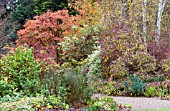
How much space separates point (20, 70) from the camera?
648 centimetres

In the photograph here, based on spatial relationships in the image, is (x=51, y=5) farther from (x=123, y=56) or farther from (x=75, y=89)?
(x=75, y=89)

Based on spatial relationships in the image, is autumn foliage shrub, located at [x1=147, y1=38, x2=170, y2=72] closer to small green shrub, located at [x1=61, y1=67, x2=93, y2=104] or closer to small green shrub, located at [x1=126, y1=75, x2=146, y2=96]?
small green shrub, located at [x1=126, y1=75, x2=146, y2=96]

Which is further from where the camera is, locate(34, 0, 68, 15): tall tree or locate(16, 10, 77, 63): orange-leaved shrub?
locate(34, 0, 68, 15): tall tree

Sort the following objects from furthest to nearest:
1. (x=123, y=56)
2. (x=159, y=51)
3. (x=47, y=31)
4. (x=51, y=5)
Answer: (x=51, y=5) < (x=47, y=31) < (x=159, y=51) < (x=123, y=56)

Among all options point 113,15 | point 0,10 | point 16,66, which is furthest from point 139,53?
point 0,10

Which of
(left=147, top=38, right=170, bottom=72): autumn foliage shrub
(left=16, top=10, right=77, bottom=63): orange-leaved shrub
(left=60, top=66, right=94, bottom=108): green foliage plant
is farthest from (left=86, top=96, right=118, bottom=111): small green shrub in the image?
(left=16, top=10, right=77, bottom=63): orange-leaved shrub

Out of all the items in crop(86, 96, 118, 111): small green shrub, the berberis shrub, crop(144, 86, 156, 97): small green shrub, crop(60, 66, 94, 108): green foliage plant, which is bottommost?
crop(144, 86, 156, 97): small green shrub

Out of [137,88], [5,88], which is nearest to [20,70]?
[5,88]

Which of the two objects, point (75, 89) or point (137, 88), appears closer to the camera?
point (75, 89)

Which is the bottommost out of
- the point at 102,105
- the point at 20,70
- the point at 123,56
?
the point at 102,105

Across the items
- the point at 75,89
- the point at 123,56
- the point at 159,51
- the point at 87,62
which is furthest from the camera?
the point at 159,51

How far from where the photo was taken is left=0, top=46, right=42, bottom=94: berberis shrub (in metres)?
6.33

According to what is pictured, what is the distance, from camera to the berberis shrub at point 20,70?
6.33 meters

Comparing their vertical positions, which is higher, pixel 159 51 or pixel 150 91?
pixel 159 51
